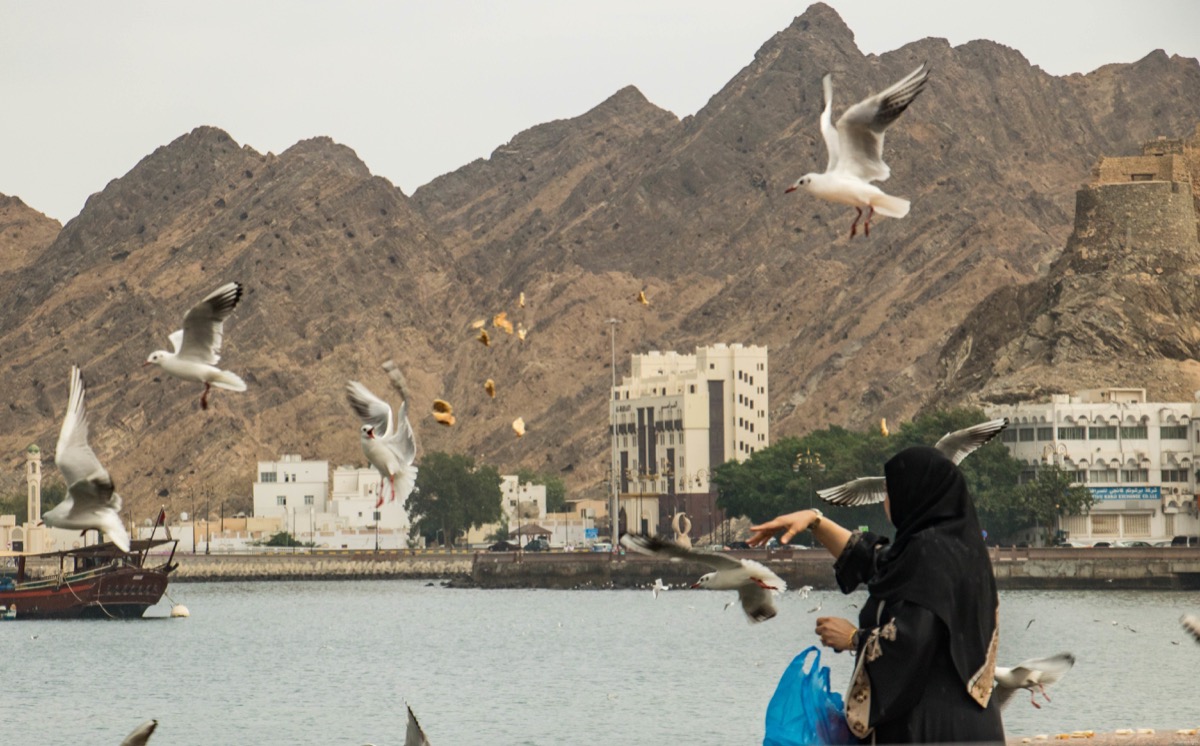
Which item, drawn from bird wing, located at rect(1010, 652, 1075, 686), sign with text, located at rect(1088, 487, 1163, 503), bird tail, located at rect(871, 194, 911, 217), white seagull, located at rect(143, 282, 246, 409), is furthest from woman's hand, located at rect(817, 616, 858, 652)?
sign with text, located at rect(1088, 487, 1163, 503)

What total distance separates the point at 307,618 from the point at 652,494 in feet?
202

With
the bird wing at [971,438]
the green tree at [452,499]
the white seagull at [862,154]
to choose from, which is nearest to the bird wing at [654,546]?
the white seagull at [862,154]

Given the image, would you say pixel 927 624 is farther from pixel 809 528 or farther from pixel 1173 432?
pixel 1173 432

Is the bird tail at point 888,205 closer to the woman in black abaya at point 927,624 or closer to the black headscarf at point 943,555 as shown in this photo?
the woman in black abaya at point 927,624

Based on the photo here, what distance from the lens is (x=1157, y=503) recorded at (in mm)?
127312

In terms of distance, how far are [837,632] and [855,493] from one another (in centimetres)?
721

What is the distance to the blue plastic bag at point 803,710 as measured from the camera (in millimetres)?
9984

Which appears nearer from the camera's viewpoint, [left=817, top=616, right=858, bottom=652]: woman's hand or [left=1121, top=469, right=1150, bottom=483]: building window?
[left=817, top=616, right=858, bottom=652]: woman's hand

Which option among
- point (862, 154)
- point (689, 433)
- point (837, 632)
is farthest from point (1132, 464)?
point (837, 632)

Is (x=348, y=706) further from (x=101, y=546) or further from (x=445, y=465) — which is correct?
(x=445, y=465)

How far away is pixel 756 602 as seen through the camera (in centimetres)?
1262

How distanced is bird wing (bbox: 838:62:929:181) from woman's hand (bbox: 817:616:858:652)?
5.03 meters

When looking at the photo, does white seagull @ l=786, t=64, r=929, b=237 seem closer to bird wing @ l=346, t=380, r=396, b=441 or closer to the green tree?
bird wing @ l=346, t=380, r=396, b=441

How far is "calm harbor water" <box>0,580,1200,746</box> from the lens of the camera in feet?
174
